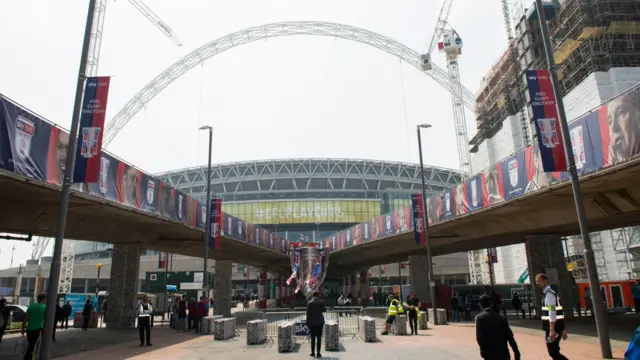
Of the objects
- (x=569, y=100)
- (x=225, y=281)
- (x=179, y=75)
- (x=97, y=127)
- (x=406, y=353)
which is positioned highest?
(x=179, y=75)

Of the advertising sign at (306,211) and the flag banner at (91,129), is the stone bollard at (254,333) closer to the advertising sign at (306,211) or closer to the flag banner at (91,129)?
the flag banner at (91,129)

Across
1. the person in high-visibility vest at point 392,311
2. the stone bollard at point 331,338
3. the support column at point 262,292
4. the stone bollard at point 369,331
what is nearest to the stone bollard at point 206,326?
the person in high-visibility vest at point 392,311

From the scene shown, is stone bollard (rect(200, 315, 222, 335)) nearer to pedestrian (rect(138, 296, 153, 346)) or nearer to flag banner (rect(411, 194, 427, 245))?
pedestrian (rect(138, 296, 153, 346))

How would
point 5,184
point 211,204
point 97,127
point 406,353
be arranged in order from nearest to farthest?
point 97,127
point 5,184
point 406,353
point 211,204

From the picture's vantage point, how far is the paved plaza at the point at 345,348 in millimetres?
13898

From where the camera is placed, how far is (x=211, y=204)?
92.0ft

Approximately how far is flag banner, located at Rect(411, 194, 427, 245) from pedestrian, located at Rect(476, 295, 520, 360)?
2068 cm

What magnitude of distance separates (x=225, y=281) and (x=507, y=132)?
4020 centimetres

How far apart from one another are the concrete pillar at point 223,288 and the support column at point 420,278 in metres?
16.9

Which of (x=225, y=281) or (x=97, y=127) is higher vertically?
(x=97, y=127)

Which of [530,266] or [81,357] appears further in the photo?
[530,266]

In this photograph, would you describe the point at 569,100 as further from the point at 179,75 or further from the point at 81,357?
the point at 179,75

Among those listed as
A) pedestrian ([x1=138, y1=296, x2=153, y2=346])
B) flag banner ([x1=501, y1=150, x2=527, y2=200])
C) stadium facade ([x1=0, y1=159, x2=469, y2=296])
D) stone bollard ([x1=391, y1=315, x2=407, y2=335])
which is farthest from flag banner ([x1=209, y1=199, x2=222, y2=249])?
stadium facade ([x1=0, y1=159, x2=469, y2=296])

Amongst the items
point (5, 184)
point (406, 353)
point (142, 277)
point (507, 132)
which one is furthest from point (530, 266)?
point (142, 277)
